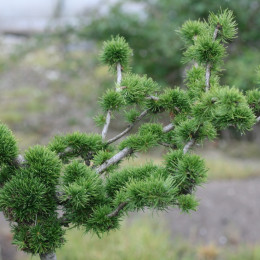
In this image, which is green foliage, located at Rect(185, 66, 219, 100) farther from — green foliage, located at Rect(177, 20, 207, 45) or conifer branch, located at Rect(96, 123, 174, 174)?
conifer branch, located at Rect(96, 123, 174, 174)

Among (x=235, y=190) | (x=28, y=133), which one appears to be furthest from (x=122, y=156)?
(x=28, y=133)

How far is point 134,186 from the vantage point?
3.98 feet

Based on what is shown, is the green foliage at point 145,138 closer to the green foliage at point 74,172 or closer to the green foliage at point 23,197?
the green foliage at point 74,172

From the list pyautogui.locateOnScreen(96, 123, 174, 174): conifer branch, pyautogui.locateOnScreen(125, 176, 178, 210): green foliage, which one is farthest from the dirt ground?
pyautogui.locateOnScreen(125, 176, 178, 210): green foliage

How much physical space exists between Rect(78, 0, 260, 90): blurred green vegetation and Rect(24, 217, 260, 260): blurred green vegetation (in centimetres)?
344

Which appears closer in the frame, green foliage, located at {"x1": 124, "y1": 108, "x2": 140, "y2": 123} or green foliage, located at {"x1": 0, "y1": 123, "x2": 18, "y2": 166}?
green foliage, located at {"x1": 0, "y1": 123, "x2": 18, "y2": 166}

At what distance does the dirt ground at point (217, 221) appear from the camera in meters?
4.75

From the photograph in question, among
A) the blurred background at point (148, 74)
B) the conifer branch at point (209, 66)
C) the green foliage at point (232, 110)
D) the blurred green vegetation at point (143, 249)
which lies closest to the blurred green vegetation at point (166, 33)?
the blurred background at point (148, 74)

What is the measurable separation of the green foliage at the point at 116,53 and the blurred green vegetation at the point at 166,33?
550 centimetres

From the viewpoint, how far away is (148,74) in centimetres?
779

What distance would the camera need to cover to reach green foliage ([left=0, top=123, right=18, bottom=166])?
4.25ft

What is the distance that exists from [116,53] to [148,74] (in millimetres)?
6170

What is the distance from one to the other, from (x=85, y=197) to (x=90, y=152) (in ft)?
1.02

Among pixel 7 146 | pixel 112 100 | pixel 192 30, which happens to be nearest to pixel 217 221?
pixel 192 30
